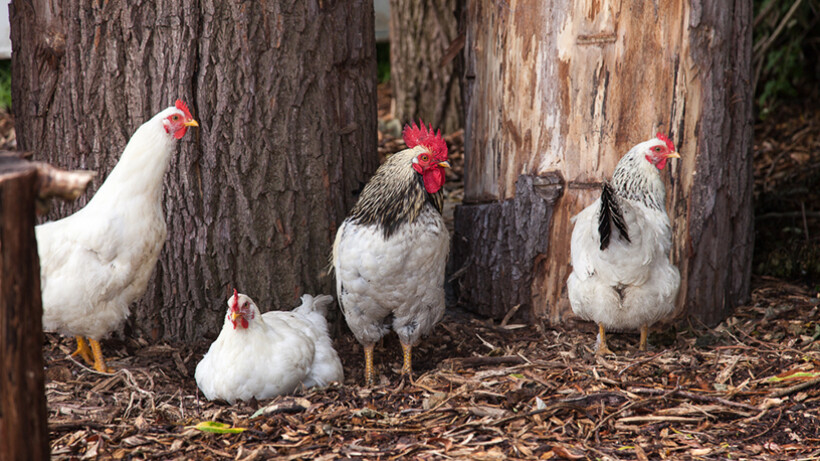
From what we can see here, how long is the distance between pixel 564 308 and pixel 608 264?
0.84m

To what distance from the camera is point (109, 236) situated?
3.85m

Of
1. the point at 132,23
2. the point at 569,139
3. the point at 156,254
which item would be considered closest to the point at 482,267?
the point at 569,139

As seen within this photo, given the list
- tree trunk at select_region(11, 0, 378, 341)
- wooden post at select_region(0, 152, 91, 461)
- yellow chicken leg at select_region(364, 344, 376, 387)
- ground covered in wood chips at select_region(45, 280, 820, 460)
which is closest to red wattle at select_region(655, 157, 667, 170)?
ground covered in wood chips at select_region(45, 280, 820, 460)

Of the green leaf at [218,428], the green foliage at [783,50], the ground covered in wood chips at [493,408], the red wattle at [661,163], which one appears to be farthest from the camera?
the green foliage at [783,50]

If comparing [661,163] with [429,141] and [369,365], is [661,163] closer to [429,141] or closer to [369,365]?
[429,141]

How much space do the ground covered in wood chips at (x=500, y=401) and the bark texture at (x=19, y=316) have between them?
3.21ft

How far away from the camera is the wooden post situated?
2.20m

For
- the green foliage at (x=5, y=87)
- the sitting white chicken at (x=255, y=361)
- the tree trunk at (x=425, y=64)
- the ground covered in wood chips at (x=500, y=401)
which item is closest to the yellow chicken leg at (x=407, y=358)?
the ground covered in wood chips at (x=500, y=401)

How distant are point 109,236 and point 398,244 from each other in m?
1.54

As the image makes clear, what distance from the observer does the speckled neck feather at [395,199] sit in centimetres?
416

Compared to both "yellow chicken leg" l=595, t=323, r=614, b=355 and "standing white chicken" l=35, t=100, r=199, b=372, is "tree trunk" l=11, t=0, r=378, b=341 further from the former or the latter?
"yellow chicken leg" l=595, t=323, r=614, b=355

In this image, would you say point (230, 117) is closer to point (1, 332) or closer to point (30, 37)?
point (30, 37)

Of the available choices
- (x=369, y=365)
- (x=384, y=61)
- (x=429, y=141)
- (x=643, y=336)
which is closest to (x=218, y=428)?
(x=369, y=365)

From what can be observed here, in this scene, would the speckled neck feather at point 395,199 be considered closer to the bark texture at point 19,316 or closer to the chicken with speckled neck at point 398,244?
the chicken with speckled neck at point 398,244
